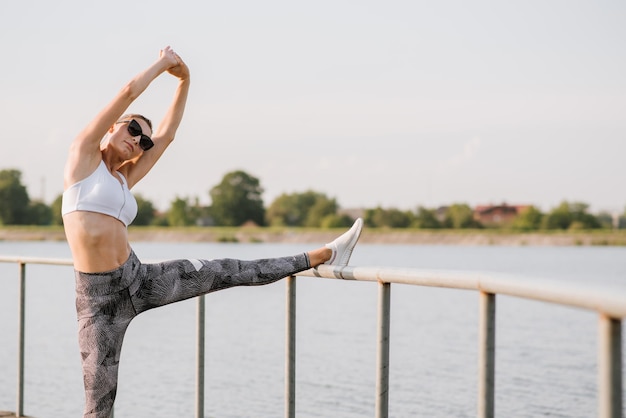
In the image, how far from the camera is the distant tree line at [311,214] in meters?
88.0

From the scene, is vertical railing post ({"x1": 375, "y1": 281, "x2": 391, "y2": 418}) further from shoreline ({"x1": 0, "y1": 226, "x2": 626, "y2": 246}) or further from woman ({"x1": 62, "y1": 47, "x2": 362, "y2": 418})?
shoreline ({"x1": 0, "y1": 226, "x2": 626, "y2": 246})

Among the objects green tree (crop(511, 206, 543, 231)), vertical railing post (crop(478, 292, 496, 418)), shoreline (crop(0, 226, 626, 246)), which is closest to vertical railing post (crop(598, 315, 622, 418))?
vertical railing post (crop(478, 292, 496, 418))

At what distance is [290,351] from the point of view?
381cm

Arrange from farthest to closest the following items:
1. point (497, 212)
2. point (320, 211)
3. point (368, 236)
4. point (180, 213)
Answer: point (497, 212) < point (320, 211) < point (180, 213) < point (368, 236)

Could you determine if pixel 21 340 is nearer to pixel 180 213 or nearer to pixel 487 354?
pixel 487 354

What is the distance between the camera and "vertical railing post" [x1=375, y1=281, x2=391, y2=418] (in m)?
3.19

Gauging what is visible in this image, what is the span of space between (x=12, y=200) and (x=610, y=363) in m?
87.0

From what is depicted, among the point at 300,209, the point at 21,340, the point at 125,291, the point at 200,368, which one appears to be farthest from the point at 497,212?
the point at 125,291

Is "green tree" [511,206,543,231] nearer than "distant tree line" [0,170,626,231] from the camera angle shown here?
No

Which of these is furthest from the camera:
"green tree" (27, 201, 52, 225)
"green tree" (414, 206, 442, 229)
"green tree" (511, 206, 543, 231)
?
"green tree" (511, 206, 543, 231)

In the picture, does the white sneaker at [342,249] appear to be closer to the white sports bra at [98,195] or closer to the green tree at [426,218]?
the white sports bra at [98,195]

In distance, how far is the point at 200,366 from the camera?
4234 mm

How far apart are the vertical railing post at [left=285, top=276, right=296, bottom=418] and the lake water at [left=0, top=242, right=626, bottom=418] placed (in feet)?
23.2

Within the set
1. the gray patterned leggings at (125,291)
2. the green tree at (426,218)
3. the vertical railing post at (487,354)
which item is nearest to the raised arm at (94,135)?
the gray patterned leggings at (125,291)
